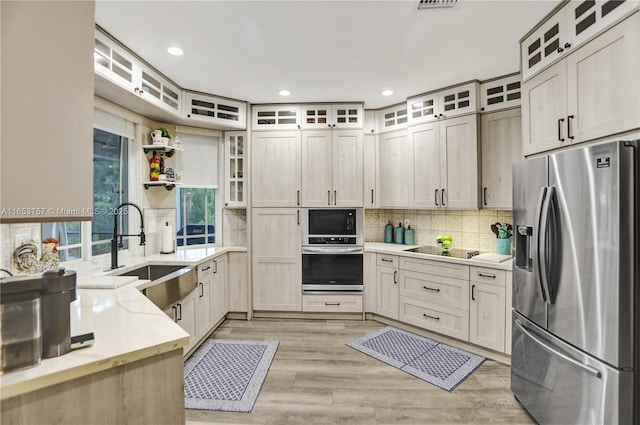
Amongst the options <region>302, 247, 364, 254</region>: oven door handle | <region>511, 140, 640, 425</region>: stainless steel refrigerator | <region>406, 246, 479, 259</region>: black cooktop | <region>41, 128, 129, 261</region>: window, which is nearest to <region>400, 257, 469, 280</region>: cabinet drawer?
<region>406, 246, 479, 259</region>: black cooktop

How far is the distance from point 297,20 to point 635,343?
8.56 ft

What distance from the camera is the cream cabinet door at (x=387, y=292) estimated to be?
3658 mm

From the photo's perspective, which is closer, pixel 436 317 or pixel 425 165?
pixel 436 317

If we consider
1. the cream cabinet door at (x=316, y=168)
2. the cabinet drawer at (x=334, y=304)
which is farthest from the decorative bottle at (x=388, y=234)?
the cream cabinet door at (x=316, y=168)

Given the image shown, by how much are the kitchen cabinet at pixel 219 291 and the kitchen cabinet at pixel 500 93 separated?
3.27 m

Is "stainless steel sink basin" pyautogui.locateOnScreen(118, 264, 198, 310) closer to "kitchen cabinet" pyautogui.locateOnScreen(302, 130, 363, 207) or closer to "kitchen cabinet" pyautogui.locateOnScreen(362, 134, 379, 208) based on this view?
"kitchen cabinet" pyautogui.locateOnScreen(302, 130, 363, 207)

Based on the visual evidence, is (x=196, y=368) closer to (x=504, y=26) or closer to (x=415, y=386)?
(x=415, y=386)

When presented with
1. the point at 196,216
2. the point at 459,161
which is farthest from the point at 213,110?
the point at 459,161

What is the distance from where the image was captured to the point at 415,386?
248 cm

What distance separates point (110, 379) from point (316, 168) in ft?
10.2

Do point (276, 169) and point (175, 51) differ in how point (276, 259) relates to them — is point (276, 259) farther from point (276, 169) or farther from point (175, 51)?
point (175, 51)

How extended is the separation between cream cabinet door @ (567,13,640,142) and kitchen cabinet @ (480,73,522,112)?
3.72 feet

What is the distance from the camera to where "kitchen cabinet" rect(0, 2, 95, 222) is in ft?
3.15

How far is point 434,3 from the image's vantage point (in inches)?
77.8
